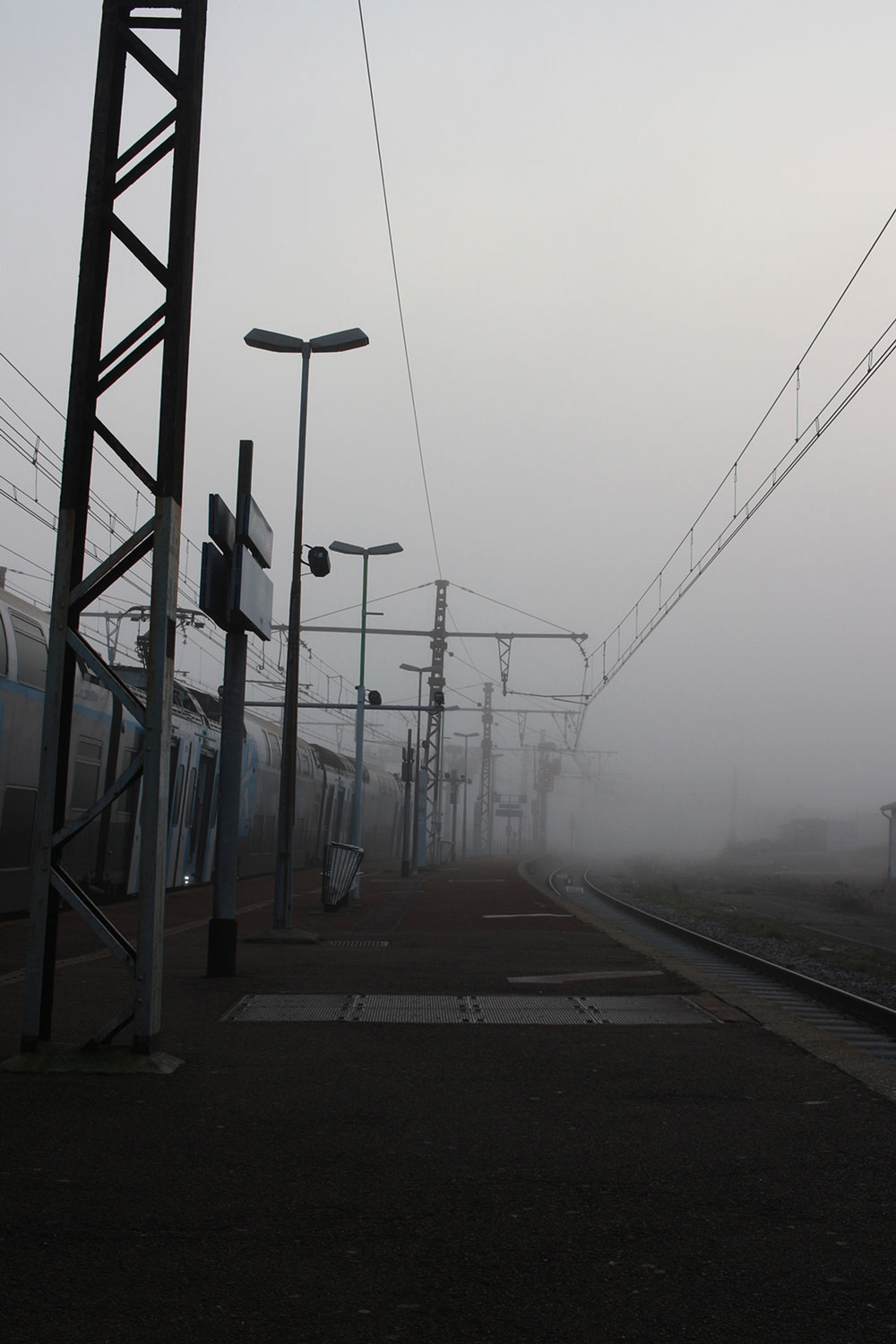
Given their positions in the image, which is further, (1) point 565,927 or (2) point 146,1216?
(1) point 565,927

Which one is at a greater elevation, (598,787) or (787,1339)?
(598,787)

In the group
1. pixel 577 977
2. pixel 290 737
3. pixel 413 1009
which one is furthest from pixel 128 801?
pixel 413 1009

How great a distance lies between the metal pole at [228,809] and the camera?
10.7m

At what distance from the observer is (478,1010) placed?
9.51 metres

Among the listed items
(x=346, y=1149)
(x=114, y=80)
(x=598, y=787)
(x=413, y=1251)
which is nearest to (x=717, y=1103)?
(x=346, y=1149)

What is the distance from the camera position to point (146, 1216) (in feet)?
14.7

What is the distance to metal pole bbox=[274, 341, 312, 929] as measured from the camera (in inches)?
628

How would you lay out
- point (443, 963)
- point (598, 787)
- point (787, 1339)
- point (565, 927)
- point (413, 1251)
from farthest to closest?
1. point (598, 787)
2. point (565, 927)
3. point (443, 963)
4. point (413, 1251)
5. point (787, 1339)

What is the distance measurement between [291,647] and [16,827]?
4.15m

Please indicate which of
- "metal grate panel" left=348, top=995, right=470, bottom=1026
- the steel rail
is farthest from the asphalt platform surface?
the steel rail

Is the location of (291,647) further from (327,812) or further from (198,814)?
(327,812)

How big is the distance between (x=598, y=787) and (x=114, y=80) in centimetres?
11080

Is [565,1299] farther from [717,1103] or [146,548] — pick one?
[146,548]

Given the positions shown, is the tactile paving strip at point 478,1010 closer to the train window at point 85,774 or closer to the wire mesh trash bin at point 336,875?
the train window at point 85,774
